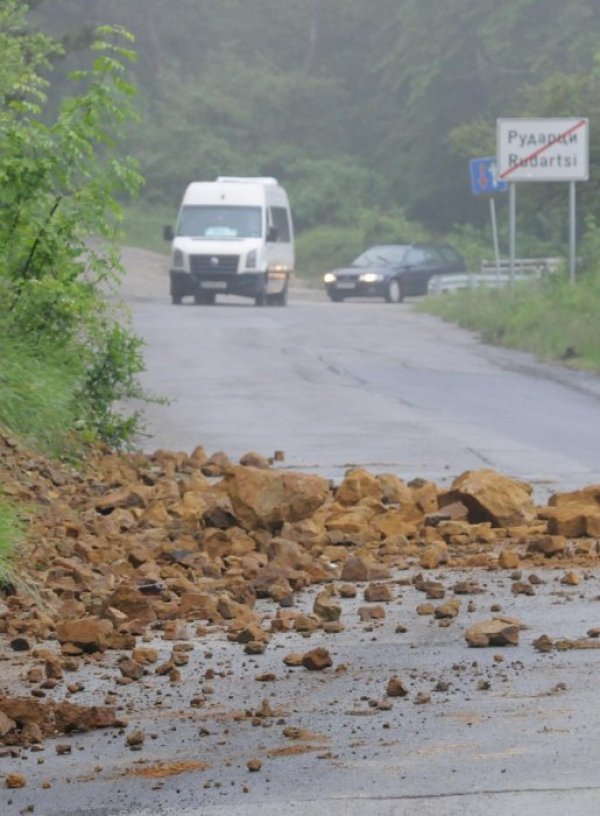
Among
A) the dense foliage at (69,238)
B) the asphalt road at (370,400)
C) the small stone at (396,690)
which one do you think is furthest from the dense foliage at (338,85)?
the small stone at (396,690)

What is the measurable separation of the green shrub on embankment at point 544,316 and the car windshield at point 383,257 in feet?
41.5

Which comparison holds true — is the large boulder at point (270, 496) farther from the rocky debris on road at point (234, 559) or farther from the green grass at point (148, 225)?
the green grass at point (148, 225)

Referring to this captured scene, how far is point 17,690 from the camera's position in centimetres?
696

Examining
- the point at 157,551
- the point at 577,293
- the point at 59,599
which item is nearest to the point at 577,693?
the point at 59,599

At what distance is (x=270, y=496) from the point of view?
10.4 meters

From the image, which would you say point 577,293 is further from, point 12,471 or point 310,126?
point 310,126

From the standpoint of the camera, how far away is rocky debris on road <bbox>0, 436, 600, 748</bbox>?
24.3ft

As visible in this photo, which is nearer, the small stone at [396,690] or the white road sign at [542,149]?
the small stone at [396,690]

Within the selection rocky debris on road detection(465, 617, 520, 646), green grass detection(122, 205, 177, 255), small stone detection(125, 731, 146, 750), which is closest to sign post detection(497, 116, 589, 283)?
rocky debris on road detection(465, 617, 520, 646)

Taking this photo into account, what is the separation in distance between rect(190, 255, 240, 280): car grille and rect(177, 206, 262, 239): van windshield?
1.17m

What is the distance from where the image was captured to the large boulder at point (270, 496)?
1030 cm

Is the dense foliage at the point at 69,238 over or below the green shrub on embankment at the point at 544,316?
over

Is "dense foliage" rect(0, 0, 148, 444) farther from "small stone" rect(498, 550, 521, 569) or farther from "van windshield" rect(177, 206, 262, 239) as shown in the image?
"van windshield" rect(177, 206, 262, 239)

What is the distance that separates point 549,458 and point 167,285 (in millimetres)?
42083
